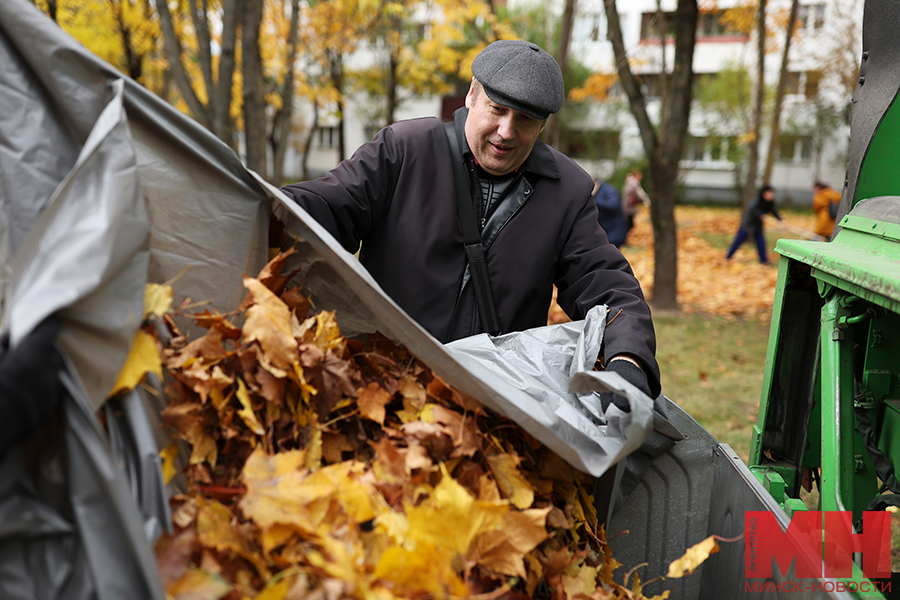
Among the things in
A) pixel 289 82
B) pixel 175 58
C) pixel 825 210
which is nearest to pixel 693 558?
pixel 175 58

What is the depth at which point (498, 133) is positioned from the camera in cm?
218

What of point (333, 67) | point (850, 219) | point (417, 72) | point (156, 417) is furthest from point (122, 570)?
point (417, 72)

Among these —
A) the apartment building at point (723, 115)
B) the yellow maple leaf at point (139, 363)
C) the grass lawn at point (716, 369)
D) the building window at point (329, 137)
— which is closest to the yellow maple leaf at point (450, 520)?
the yellow maple leaf at point (139, 363)

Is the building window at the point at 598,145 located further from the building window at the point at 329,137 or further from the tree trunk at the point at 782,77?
the building window at the point at 329,137

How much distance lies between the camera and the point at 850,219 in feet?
7.15

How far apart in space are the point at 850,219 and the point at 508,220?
3.64ft

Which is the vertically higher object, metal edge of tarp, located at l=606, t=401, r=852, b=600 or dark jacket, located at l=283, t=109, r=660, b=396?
dark jacket, located at l=283, t=109, r=660, b=396

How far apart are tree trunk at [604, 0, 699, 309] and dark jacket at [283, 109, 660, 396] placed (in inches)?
196

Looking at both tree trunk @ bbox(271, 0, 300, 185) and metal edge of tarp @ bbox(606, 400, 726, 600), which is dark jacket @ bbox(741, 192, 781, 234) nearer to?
tree trunk @ bbox(271, 0, 300, 185)

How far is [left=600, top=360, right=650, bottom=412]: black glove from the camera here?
5.39 feet

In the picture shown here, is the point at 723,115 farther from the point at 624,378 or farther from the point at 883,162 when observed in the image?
the point at 624,378

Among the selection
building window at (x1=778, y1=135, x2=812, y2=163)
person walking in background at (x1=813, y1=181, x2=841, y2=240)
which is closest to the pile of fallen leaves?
person walking in background at (x1=813, y1=181, x2=841, y2=240)

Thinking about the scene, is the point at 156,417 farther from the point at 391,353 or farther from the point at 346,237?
the point at 346,237

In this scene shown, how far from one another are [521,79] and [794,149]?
3332 centimetres
